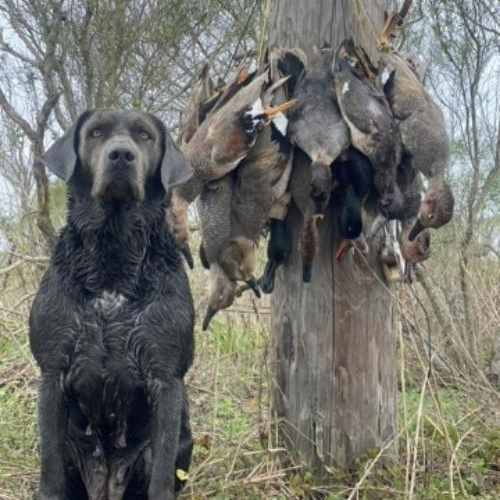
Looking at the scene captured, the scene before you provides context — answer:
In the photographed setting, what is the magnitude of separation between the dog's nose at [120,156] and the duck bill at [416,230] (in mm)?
1438

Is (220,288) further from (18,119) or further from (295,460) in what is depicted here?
(18,119)

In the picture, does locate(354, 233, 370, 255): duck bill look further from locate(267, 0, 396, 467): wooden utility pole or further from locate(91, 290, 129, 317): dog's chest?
locate(91, 290, 129, 317): dog's chest

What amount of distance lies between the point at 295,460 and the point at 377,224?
1335 millimetres

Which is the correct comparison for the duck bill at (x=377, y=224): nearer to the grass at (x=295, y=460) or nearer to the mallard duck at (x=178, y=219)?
the grass at (x=295, y=460)

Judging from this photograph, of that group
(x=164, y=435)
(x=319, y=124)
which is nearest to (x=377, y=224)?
(x=319, y=124)

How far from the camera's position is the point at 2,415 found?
6.14 metres

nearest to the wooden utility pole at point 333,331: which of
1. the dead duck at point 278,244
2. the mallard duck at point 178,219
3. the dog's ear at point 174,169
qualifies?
the dead duck at point 278,244

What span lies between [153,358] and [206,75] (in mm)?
1598

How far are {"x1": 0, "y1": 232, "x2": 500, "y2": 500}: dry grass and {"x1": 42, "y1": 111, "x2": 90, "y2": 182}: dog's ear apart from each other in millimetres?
1572

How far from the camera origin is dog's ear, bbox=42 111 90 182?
4117 millimetres

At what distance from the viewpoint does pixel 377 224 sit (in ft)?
14.4

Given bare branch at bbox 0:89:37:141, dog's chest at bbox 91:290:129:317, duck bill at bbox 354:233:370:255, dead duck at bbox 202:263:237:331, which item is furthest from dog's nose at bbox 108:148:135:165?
bare branch at bbox 0:89:37:141

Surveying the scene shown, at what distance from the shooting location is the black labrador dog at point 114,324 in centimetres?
401

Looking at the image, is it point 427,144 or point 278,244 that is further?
point 278,244
